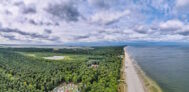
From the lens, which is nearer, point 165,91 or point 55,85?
point 165,91

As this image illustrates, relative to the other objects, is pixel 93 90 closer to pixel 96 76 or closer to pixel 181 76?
pixel 96 76

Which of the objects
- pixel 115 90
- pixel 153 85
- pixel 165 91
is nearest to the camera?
pixel 115 90

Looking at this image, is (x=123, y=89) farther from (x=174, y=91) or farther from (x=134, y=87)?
(x=174, y=91)

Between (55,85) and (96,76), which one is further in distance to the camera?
(96,76)

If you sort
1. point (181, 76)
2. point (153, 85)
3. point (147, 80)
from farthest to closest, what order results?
point (181, 76), point (147, 80), point (153, 85)

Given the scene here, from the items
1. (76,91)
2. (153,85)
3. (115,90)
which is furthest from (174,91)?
(76,91)

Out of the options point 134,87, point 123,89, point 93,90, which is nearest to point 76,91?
point 93,90

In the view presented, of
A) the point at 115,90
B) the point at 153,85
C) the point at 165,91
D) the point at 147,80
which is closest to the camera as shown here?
the point at 115,90

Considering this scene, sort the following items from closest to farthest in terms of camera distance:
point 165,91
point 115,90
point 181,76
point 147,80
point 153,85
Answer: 1. point 115,90
2. point 165,91
3. point 153,85
4. point 147,80
5. point 181,76
